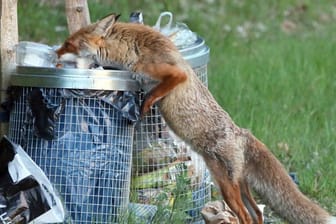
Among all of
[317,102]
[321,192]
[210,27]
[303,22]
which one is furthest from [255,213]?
[303,22]

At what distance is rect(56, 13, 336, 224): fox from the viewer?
5566 millimetres

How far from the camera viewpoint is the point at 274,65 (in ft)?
31.6

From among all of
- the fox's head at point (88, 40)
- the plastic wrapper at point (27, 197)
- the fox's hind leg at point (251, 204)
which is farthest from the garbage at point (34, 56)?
the fox's hind leg at point (251, 204)

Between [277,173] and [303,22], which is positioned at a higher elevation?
[303,22]

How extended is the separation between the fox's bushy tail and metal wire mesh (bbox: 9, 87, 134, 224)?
776 mm

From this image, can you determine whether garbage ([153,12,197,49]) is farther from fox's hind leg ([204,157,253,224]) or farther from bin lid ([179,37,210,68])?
fox's hind leg ([204,157,253,224])

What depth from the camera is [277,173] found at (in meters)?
5.74

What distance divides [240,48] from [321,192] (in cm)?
441

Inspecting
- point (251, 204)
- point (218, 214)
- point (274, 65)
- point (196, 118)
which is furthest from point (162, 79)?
point (274, 65)

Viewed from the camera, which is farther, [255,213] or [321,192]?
[321,192]

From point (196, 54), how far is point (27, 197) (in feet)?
4.70

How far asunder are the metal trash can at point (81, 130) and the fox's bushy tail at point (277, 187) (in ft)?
2.46

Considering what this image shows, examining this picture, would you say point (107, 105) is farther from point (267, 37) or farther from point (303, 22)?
point (303, 22)

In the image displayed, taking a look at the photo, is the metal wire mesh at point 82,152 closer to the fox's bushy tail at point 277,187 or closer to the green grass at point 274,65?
the fox's bushy tail at point 277,187
